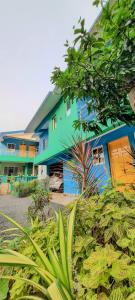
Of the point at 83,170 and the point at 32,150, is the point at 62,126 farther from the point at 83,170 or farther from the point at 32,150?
→ the point at 32,150

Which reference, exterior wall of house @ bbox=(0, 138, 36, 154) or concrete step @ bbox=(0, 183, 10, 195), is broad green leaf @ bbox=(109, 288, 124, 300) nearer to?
concrete step @ bbox=(0, 183, 10, 195)

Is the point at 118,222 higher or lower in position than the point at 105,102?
lower

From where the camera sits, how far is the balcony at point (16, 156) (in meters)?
22.4

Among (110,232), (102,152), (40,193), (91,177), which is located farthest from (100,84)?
(102,152)

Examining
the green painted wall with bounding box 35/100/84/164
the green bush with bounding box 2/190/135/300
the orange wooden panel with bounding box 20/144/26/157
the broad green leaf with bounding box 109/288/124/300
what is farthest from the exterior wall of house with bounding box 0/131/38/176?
the broad green leaf with bounding box 109/288/124/300

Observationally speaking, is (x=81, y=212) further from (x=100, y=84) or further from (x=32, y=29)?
(x=32, y=29)

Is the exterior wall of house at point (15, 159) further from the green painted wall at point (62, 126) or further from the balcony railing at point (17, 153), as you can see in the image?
the green painted wall at point (62, 126)

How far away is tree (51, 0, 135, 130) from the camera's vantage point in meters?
1.78

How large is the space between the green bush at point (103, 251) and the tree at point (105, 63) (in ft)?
5.39

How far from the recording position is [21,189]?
1287 cm

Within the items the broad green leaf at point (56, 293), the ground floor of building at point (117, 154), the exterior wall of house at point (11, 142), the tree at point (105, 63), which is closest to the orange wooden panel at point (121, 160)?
the ground floor of building at point (117, 154)

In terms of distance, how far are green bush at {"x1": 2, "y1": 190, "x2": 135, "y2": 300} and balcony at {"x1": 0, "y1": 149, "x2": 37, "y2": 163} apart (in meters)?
22.3

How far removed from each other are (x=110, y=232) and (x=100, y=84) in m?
2.06

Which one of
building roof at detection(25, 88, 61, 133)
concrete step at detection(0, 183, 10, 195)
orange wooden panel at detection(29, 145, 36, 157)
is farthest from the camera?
Answer: orange wooden panel at detection(29, 145, 36, 157)
